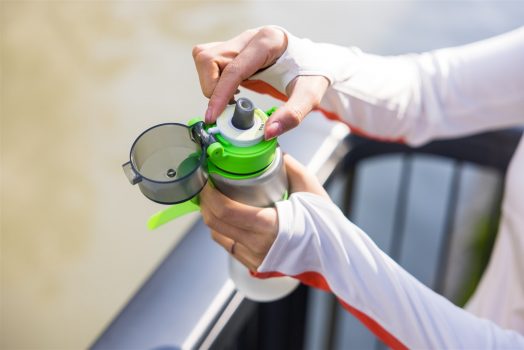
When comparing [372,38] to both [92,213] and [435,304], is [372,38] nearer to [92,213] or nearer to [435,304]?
[92,213]

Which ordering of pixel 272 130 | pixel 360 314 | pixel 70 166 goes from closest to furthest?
pixel 272 130
pixel 360 314
pixel 70 166

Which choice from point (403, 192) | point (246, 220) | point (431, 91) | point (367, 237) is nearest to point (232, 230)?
point (246, 220)

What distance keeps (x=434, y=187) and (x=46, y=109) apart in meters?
1.33

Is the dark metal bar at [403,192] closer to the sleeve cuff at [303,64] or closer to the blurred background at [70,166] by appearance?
the sleeve cuff at [303,64]

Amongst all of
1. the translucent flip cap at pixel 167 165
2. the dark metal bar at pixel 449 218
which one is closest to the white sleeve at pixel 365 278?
the translucent flip cap at pixel 167 165

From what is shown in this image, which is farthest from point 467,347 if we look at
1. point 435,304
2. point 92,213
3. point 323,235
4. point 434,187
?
point 434,187

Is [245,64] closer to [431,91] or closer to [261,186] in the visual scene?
[261,186]

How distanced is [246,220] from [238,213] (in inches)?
0.4

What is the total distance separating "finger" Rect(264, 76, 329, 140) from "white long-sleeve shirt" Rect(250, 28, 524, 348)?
1cm

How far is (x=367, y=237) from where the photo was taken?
594 mm

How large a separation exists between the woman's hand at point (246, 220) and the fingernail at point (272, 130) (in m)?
0.07

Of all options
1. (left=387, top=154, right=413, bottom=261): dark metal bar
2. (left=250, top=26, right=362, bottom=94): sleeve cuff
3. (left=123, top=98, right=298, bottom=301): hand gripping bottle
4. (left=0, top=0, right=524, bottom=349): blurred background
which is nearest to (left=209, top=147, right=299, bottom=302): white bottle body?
(left=123, top=98, right=298, bottom=301): hand gripping bottle

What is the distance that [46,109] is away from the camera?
1529 mm

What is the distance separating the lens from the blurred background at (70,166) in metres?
1.45
